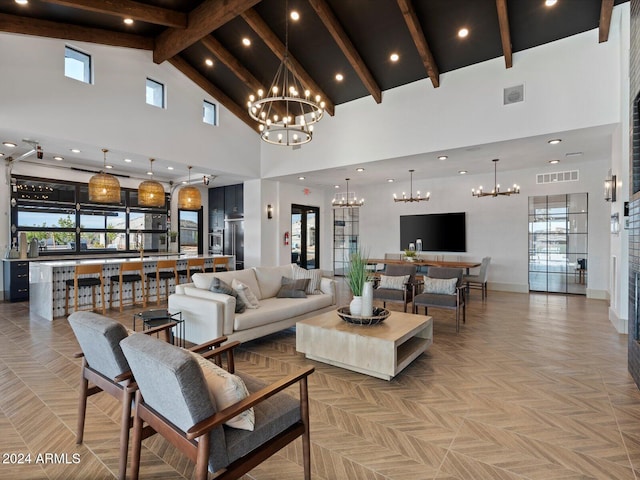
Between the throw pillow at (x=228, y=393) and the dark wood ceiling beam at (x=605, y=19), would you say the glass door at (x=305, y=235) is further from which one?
the throw pillow at (x=228, y=393)

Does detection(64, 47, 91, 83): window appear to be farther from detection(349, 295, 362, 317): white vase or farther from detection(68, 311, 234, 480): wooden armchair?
detection(349, 295, 362, 317): white vase

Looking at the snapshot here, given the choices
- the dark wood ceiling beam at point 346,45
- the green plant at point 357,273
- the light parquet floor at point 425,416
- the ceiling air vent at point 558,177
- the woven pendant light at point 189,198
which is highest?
the dark wood ceiling beam at point 346,45

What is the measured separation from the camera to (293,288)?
5277mm

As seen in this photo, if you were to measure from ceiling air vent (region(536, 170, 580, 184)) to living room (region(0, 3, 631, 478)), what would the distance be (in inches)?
3.9

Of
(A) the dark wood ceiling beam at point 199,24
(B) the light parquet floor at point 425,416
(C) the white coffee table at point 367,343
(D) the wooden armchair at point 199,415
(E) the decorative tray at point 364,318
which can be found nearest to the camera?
(D) the wooden armchair at point 199,415

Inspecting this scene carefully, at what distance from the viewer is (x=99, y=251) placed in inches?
349

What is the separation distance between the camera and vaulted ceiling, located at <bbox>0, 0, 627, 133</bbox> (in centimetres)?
503

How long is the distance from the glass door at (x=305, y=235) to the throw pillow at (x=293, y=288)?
213 inches

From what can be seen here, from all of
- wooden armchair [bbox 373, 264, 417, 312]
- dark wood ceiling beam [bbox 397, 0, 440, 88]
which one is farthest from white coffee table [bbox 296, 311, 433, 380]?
dark wood ceiling beam [bbox 397, 0, 440, 88]

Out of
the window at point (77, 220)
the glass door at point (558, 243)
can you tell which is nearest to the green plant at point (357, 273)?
the glass door at point (558, 243)

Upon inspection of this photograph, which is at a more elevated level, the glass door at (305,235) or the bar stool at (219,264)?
the glass door at (305,235)

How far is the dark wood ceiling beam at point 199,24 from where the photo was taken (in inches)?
202

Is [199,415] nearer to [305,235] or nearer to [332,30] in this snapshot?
[332,30]

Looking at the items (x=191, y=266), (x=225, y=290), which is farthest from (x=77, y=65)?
(x=225, y=290)
